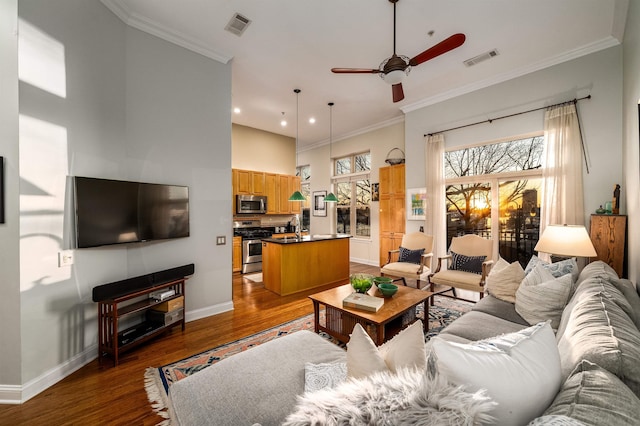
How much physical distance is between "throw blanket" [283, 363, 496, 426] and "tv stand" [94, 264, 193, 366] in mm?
2430

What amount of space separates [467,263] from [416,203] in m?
1.79

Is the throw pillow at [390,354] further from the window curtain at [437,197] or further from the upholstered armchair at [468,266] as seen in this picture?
the window curtain at [437,197]

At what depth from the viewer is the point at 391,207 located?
589cm

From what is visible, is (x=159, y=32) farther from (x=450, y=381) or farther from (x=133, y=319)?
(x=450, y=381)

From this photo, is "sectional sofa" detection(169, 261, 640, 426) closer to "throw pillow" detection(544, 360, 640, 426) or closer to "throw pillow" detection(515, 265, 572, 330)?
"throw pillow" detection(544, 360, 640, 426)

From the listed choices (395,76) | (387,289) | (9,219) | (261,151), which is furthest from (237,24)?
(261,151)

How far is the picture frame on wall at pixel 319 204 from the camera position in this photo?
782cm

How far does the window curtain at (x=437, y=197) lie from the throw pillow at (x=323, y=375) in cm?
400

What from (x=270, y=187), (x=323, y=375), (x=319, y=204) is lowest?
(x=323, y=375)

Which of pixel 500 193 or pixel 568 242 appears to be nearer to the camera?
pixel 568 242

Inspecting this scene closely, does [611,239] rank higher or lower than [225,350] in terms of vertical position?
higher

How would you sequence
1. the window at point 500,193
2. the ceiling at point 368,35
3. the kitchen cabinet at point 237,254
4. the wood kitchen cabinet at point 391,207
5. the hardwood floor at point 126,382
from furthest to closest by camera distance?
the kitchen cabinet at point 237,254
the wood kitchen cabinet at point 391,207
the window at point 500,193
the ceiling at point 368,35
the hardwood floor at point 126,382

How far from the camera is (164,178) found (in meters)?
3.03

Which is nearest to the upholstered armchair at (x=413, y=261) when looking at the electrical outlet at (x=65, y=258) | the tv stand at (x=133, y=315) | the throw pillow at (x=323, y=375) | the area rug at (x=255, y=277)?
the area rug at (x=255, y=277)
